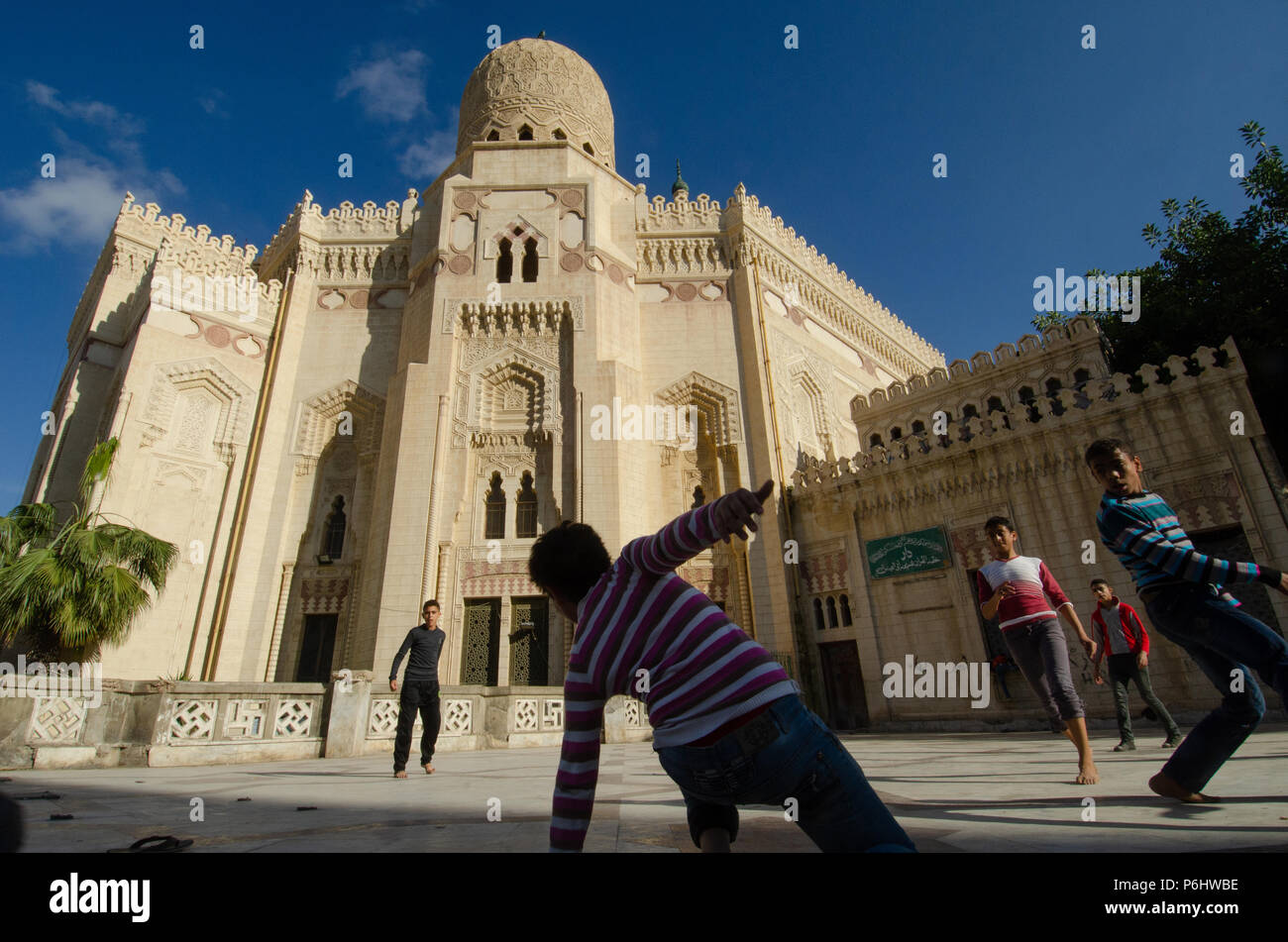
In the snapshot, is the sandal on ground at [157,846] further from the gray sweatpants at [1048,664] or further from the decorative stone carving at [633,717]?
the decorative stone carving at [633,717]

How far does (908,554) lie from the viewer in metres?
15.2

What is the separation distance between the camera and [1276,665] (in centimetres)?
275

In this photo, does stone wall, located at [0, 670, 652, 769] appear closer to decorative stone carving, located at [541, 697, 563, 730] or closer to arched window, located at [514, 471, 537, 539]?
decorative stone carving, located at [541, 697, 563, 730]

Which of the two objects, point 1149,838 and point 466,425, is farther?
point 466,425

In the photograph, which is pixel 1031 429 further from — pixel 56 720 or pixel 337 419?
pixel 337 419

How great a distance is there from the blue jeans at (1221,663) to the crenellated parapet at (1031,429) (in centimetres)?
1141

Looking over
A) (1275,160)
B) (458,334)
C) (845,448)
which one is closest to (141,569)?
(458,334)

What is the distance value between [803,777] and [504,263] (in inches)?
798

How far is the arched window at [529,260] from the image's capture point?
1977cm

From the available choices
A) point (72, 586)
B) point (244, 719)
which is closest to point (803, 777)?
point (244, 719)

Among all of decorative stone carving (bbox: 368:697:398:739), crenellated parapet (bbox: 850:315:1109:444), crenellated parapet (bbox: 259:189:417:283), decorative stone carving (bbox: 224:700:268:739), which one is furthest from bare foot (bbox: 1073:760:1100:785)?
crenellated parapet (bbox: 259:189:417:283)

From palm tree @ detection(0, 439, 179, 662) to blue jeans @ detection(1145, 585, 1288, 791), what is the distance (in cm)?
1428
